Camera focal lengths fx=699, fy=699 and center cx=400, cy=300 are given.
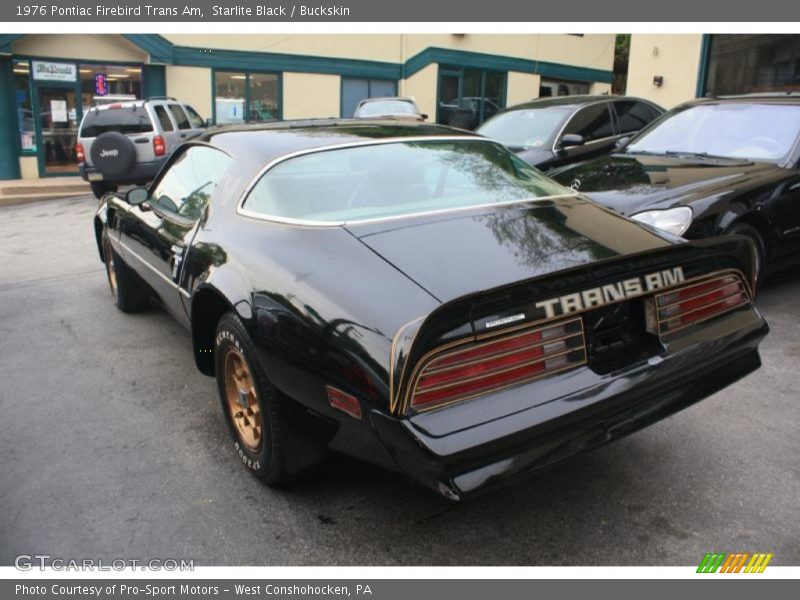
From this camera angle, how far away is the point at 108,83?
16859 millimetres

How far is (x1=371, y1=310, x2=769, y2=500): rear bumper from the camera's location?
2178mm

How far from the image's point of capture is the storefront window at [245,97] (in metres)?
18.6

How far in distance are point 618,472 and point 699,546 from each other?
57 cm

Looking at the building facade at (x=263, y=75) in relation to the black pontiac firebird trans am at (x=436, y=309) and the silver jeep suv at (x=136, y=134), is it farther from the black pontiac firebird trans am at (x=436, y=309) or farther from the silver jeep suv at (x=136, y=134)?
the black pontiac firebird trans am at (x=436, y=309)

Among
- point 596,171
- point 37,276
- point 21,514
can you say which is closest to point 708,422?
point 596,171

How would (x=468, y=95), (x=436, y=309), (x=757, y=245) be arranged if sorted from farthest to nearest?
(x=468, y=95), (x=757, y=245), (x=436, y=309)

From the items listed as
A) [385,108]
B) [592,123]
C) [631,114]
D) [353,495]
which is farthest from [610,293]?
[385,108]

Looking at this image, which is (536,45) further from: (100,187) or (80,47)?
(100,187)

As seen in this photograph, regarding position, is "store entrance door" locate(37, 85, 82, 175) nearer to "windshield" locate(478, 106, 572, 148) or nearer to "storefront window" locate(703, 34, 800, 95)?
"windshield" locate(478, 106, 572, 148)

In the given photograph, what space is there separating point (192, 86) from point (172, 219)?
49.7 feet

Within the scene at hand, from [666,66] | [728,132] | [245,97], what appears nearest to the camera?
[728,132]

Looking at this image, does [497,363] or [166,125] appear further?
[166,125]

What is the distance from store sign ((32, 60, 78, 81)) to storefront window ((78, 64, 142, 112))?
187 mm

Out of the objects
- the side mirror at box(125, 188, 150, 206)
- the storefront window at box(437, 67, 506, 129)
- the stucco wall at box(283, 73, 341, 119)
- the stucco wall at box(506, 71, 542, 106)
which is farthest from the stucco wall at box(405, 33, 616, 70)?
the side mirror at box(125, 188, 150, 206)
